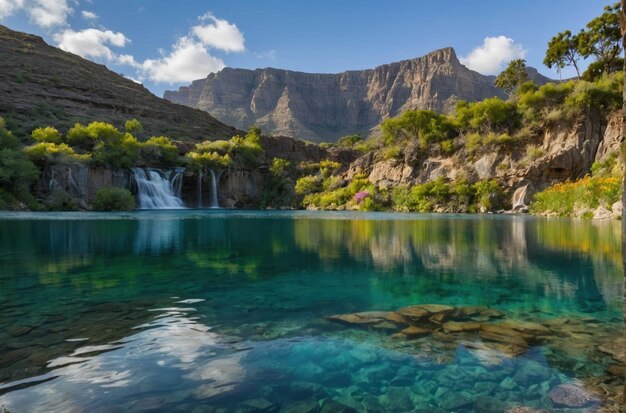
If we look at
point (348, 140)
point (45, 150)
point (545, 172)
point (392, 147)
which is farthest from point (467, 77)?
point (45, 150)

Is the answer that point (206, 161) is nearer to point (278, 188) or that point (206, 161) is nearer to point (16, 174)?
A: point (278, 188)

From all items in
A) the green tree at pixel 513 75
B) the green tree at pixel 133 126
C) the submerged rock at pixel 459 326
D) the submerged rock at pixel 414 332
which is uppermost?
the green tree at pixel 513 75

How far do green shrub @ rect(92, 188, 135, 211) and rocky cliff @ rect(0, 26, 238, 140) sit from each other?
63.9ft

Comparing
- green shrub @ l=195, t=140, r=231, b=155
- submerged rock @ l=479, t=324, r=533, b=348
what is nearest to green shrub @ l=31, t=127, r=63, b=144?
green shrub @ l=195, t=140, r=231, b=155

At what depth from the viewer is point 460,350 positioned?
427 cm

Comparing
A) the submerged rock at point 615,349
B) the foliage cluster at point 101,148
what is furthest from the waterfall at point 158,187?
the submerged rock at point 615,349

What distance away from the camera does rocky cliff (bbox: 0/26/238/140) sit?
63.4 metres

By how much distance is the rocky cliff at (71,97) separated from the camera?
6344 centimetres

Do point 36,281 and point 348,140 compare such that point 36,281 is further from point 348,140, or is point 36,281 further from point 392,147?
point 348,140

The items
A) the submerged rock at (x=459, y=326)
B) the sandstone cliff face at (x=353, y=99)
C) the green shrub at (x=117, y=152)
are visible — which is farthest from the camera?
the sandstone cliff face at (x=353, y=99)

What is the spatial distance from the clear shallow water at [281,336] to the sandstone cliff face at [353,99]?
14436 cm

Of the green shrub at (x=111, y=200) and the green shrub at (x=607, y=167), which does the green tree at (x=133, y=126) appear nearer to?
the green shrub at (x=111, y=200)

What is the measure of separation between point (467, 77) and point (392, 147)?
13527 centimetres

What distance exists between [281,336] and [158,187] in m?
51.1
